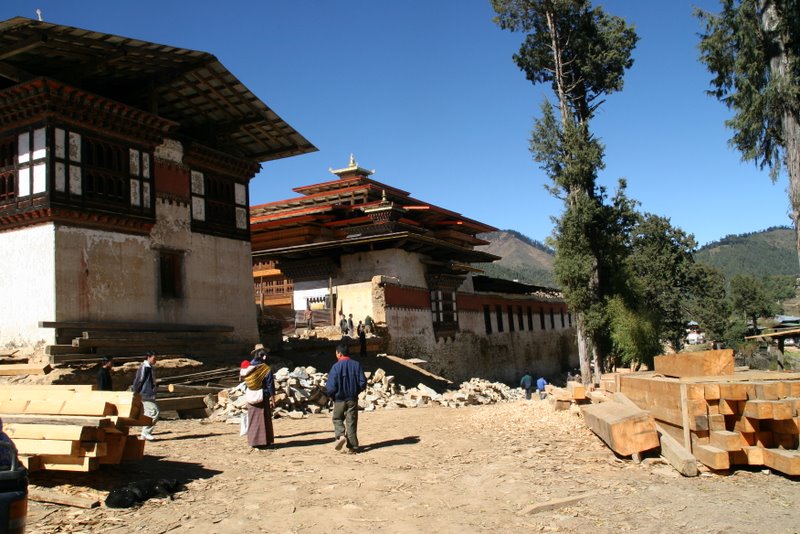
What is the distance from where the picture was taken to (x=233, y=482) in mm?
7680

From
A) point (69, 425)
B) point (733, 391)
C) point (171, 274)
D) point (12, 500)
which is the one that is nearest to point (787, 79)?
point (733, 391)

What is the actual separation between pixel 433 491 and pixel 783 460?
12.2ft

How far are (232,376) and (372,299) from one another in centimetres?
1037

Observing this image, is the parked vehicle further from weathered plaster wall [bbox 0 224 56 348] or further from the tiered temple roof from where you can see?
the tiered temple roof

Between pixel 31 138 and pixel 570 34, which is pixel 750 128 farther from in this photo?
pixel 31 138

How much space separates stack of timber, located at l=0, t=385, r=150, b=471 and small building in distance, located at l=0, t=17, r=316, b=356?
7.54m

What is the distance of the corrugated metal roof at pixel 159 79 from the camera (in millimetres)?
14219

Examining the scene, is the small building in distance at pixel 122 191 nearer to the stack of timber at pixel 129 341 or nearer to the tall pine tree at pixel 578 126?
the stack of timber at pixel 129 341

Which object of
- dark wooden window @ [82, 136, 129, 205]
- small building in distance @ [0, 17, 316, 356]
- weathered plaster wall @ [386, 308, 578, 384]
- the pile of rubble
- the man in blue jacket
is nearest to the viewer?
the man in blue jacket

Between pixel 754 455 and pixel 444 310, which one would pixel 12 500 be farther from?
pixel 444 310

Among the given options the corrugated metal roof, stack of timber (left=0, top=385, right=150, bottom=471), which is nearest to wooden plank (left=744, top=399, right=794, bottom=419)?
stack of timber (left=0, top=385, right=150, bottom=471)

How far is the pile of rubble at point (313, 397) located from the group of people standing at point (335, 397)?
2161 mm

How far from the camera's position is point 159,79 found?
1742 cm

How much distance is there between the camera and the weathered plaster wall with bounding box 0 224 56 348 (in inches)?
568
